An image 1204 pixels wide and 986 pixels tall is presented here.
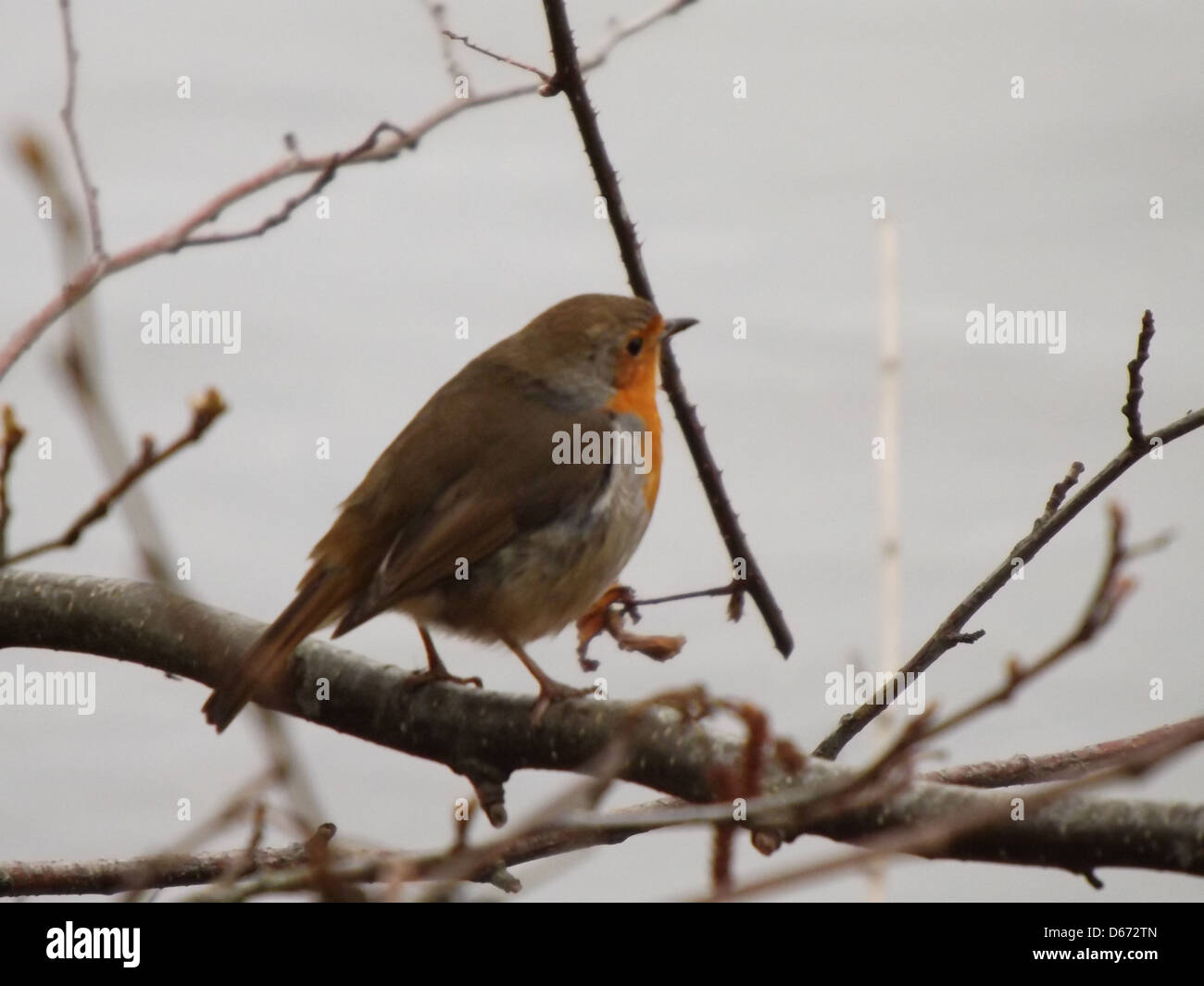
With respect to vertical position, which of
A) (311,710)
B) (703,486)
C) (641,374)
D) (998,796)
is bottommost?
(998,796)

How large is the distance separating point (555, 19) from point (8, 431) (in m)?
0.96

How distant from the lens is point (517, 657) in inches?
94.0

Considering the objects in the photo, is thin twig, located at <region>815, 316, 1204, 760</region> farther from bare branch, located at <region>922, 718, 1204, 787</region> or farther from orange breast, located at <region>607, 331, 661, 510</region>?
orange breast, located at <region>607, 331, 661, 510</region>

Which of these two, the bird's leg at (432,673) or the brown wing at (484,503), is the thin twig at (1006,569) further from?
the brown wing at (484,503)

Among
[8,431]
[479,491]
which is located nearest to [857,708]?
[479,491]

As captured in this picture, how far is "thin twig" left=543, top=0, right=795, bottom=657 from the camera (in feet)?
5.03

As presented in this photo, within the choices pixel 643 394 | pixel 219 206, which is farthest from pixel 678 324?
pixel 219 206

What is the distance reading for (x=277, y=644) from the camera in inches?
75.5

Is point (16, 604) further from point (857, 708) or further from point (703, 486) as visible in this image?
point (857, 708)

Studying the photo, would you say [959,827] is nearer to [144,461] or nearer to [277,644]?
[144,461]

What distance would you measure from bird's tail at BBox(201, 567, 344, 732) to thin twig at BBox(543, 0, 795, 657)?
570 millimetres

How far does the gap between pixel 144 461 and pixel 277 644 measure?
1331mm

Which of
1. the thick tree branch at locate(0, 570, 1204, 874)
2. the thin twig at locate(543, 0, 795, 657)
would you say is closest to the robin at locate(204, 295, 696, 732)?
the thick tree branch at locate(0, 570, 1204, 874)

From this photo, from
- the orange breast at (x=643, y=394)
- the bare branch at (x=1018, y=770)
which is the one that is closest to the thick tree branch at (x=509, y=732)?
the bare branch at (x=1018, y=770)
